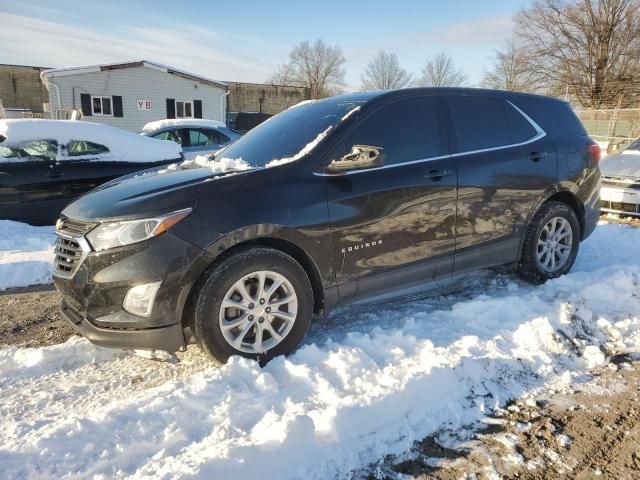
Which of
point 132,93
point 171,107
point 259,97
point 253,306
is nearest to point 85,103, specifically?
point 132,93

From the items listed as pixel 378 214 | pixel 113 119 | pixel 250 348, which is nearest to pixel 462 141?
pixel 378 214

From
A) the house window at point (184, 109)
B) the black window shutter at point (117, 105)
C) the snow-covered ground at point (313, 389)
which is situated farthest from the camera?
the house window at point (184, 109)

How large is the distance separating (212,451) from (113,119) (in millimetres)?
26606

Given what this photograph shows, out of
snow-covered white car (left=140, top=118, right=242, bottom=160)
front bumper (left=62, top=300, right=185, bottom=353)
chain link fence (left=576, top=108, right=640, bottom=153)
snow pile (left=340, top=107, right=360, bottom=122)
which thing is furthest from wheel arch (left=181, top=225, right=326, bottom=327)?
chain link fence (left=576, top=108, right=640, bottom=153)

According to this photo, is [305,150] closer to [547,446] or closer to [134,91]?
[547,446]

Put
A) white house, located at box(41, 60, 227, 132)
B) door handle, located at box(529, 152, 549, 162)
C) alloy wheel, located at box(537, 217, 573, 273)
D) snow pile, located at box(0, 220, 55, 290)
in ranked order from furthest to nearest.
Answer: white house, located at box(41, 60, 227, 132) < snow pile, located at box(0, 220, 55, 290) < alloy wheel, located at box(537, 217, 573, 273) < door handle, located at box(529, 152, 549, 162)

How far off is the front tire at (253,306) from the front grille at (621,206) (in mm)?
6758

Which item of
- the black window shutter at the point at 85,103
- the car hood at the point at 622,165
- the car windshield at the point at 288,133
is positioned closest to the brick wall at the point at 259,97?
the black window shutter at the point at 85,103

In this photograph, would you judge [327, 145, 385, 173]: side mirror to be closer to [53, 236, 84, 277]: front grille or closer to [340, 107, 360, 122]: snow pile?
[340, 107, 360, 122]: snow pile

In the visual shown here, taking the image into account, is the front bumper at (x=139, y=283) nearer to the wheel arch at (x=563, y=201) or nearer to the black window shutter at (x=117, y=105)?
the wheel arch at (x=563, y=201)

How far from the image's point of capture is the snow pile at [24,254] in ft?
17.2

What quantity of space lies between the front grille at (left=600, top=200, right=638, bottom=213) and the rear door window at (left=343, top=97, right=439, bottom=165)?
18.1 ft

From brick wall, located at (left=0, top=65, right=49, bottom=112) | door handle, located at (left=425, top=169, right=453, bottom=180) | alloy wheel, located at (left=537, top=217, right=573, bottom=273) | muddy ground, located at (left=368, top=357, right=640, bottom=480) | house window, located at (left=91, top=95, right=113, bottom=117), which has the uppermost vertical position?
brick wall, located at (left=0, top=65, right=49, bottom=112)

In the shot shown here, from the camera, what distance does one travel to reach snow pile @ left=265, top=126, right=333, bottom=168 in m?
3.39
